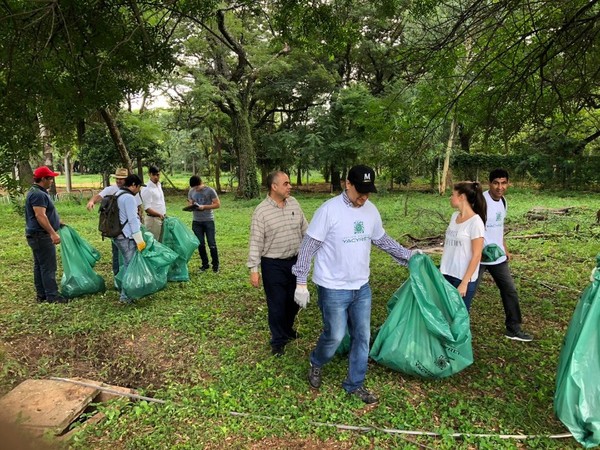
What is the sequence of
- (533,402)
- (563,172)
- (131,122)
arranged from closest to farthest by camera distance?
(533,402) → (131,122) → (563,172)

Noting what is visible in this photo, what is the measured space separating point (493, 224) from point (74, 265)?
4525 mm

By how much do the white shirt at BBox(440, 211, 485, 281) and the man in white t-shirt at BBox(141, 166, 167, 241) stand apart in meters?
3.95

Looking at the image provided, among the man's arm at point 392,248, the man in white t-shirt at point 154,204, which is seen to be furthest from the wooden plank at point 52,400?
the man in white t-shirt at point 154,204

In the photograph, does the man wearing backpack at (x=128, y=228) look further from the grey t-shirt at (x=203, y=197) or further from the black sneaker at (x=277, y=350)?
the black sneaker at (x=277, y=350)

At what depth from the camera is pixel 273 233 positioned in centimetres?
347

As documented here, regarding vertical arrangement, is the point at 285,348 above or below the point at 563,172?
below

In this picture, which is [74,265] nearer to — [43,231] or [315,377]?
[43,231]

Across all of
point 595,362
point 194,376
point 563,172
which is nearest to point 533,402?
point 595,362

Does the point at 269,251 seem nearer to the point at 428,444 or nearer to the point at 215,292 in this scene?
the point at 428,444

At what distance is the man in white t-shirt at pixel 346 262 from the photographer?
9.25 ft

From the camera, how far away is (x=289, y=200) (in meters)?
3.64

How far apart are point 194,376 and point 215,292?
215cm

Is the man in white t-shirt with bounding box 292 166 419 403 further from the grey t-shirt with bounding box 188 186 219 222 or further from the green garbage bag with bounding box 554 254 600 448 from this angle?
the grey t-shirt with bounding box 188 186 219 222

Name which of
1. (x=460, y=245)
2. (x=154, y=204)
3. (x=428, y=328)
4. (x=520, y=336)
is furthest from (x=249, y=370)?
(x=154, y=204)
